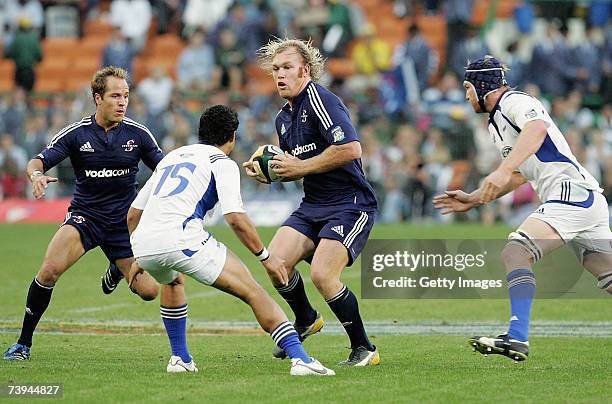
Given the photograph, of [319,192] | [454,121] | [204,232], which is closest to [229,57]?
[454,121]

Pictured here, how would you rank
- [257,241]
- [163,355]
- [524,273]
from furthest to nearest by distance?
1. [163,355]
2. [524,273]
3. [257,241]

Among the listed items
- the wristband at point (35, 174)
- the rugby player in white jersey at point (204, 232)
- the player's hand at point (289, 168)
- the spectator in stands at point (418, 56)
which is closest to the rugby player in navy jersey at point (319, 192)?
the player's hand at point (289, 168)

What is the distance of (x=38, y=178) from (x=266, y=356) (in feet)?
Result: 7.95

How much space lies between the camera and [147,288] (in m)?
10.4

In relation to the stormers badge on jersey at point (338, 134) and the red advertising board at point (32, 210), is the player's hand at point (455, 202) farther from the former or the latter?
the red advertising board at point (32, 210)

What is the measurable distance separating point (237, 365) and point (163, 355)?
94 cm

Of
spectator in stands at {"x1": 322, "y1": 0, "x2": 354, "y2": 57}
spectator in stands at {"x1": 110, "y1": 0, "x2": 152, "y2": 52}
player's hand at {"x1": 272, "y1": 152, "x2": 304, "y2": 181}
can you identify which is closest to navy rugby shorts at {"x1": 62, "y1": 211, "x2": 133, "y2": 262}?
player's hand at {"x1": 272, "y1": 152, "x2": 304, "y2": 181}

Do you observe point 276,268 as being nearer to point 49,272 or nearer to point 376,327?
point 49,272

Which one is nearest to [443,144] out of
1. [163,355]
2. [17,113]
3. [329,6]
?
[329,6]

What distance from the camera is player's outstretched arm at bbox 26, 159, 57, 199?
9.62m

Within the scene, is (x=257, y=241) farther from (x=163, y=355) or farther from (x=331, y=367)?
(x=163, y=355)

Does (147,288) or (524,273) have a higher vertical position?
(524,273)

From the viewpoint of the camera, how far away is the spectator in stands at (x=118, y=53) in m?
27.6

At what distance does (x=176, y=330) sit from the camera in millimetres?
8938
